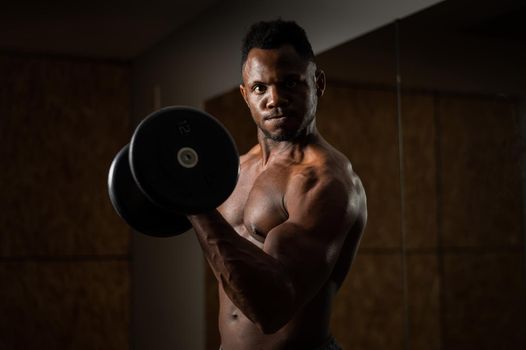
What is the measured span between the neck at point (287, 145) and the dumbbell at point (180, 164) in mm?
329

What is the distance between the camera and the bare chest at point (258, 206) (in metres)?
1.66

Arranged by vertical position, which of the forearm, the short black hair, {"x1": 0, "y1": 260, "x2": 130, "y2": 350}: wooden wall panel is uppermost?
the short black hair

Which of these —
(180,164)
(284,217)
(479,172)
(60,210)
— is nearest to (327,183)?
(284,217)

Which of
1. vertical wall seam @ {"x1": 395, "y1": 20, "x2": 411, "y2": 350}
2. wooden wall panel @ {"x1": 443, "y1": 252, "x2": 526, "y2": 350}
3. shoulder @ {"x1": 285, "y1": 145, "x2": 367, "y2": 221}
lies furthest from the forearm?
vertical wall seam @ {"x1": 395, "y1": 20, "x2": 411, "y2": 350}

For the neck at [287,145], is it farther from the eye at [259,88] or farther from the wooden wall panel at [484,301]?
the wooden wall panel at [484,301]

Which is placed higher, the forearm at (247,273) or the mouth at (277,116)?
the mouth at (277,116)

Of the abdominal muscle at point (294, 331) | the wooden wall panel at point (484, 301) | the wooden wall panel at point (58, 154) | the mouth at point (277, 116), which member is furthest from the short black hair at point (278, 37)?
the wooden wall panel at point (58, 154)

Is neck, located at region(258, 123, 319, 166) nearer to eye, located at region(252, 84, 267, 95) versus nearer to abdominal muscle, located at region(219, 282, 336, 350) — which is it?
eye, located at region(252, 84, 267, 95)

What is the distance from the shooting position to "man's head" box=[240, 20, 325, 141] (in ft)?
5.43

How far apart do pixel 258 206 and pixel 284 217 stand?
0.08m

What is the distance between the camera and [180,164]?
1.37 metres

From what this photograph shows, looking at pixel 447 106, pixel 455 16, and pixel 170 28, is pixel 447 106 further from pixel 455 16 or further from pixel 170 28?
pixel 170 28

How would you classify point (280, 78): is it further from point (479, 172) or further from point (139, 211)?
point (479, 172)

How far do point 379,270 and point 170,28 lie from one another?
7.61ft
